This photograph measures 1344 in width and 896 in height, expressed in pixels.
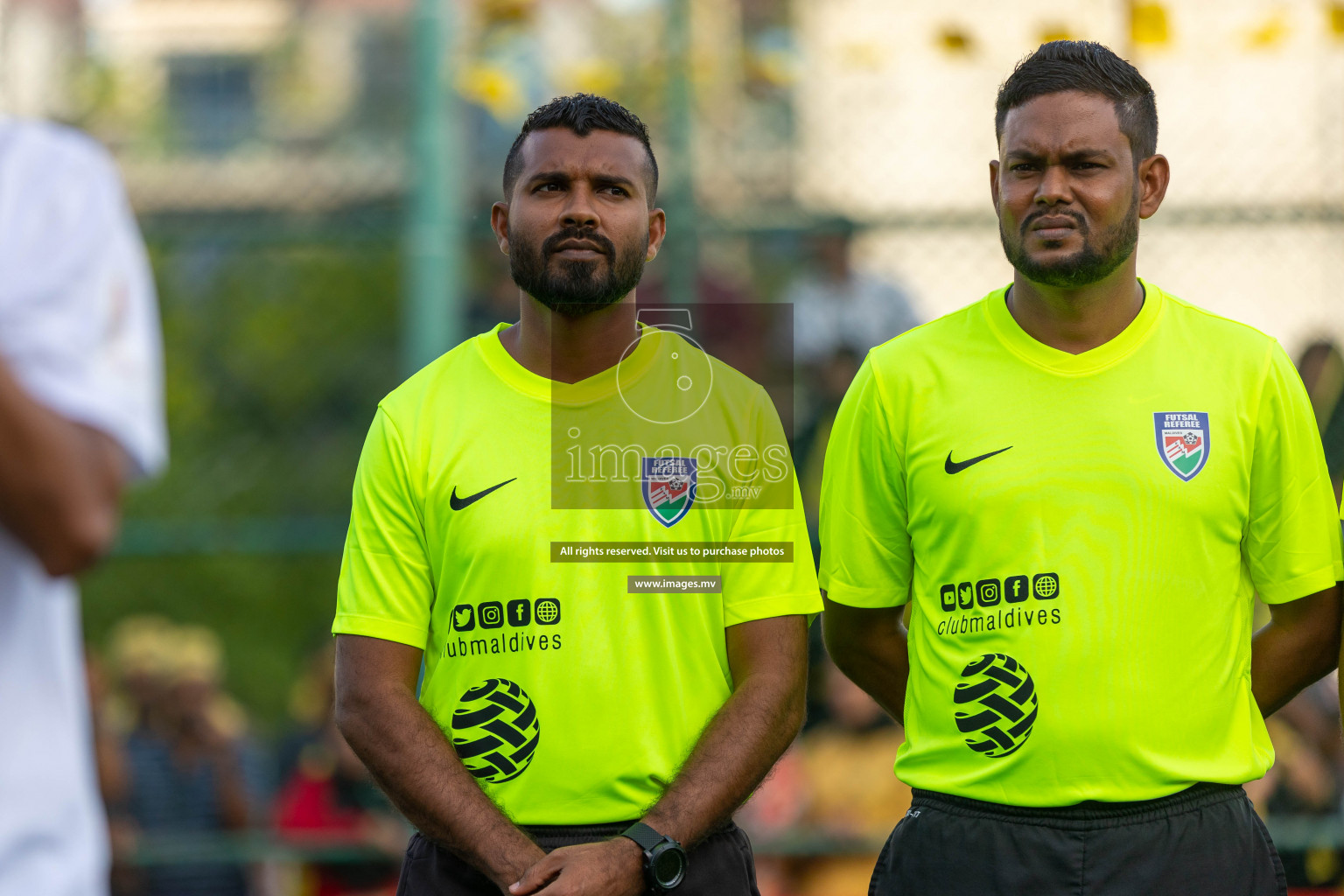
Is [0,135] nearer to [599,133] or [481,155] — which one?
[599,133]

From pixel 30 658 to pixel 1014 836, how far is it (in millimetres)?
1685

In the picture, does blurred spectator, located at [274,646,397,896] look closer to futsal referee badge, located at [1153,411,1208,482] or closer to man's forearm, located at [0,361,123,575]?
futsal referee badge, located at [1153,411,1208,482]

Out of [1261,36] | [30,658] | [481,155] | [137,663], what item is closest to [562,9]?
[481,155]

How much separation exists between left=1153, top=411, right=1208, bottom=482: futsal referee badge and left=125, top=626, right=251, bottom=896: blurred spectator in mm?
4403

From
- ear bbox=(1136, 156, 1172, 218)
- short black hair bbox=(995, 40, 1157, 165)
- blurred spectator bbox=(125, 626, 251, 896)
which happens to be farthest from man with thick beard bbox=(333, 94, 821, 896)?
blurred spectator bbox=(125, 626, 251, 896)

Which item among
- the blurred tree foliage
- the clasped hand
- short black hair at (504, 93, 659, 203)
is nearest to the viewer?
the clasped hand

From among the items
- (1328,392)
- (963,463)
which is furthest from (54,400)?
(1328,392)

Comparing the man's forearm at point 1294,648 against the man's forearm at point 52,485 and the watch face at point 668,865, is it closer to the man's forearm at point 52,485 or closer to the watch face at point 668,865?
the watch face at point 668,865

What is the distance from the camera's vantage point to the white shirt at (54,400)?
1.49 m

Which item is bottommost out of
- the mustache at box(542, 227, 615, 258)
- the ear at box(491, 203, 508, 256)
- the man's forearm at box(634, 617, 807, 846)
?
the man's forearm at box(634, 617, 807, 846)

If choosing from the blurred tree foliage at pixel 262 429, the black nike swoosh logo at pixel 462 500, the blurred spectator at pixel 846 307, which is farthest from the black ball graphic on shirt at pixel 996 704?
the blurred tree foliage at pixel 262 429

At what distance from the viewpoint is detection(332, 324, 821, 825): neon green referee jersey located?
2.64m

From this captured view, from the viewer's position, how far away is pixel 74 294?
152 centimetres

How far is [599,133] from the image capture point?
2.72 meters
